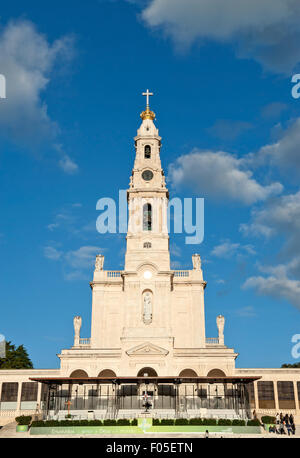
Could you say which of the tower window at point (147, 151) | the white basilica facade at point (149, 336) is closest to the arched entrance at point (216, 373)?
the white basilica facade at point (149, 336)

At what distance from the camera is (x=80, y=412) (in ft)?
150

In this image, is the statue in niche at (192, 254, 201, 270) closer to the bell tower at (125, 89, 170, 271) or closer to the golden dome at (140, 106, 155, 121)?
the bell tower at (125, 89, 170, 271)

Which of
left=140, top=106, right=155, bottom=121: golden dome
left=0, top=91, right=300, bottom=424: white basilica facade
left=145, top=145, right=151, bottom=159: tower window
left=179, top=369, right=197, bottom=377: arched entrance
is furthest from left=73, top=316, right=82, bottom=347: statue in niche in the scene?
left=140, top=106, right=155, bottom=121: golden dome

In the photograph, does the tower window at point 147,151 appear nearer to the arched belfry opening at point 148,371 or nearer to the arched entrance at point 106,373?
the arched belfry opening at point 148,371

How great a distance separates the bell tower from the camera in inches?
2458

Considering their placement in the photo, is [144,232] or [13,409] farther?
[144,232]

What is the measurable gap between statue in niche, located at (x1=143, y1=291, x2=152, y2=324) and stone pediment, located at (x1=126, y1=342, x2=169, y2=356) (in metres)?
3.61

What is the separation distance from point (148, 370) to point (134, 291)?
9.48m

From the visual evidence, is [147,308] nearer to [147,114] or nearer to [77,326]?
[77,326]
